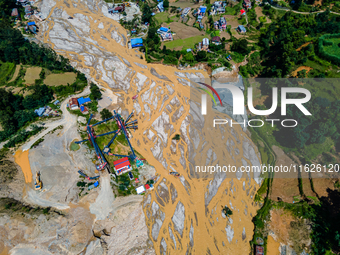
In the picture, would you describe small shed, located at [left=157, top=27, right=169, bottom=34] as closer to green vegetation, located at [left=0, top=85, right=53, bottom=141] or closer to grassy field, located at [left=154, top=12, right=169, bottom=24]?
grassy field, located at [left=154, top=12, right=169, bottom=24]

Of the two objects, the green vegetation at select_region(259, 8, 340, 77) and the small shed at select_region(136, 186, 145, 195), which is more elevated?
the green vegetation at select_region(259, 8, 340, 77)

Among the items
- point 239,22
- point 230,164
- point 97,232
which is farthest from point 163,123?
point 239,22

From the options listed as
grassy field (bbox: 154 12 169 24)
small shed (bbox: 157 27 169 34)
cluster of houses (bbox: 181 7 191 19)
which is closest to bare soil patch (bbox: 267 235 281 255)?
small shed (bbox: 157 27 169 34)

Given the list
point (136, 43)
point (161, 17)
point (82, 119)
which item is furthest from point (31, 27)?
point (82, 119)

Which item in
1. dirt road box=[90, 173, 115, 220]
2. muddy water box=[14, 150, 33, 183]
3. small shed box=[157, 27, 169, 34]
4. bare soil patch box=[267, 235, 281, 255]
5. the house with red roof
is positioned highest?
small shed box=[157, 27, 169, 34]

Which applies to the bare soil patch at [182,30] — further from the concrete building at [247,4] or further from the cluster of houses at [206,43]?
the concrete building at [247,4]

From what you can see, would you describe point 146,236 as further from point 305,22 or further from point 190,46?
point 305,22
